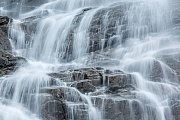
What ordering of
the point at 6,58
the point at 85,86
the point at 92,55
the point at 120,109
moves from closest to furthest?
the point at 120,109 < the point at 85,86 < the point at 6,58 < the point at 92,55

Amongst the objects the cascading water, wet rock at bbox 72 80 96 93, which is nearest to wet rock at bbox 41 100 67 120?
the cascading water

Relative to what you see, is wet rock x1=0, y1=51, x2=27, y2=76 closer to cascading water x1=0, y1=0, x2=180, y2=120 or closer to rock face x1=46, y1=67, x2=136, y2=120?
cascading water x1=0, y1=0, x2=180, y2=120

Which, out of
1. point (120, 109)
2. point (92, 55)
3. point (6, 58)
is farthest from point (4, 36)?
point (120, 109)

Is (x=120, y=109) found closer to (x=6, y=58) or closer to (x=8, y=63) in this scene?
(x=8, y=63)

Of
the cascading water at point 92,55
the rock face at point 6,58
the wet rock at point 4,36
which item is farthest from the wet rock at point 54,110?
the wet rock at point 4,36

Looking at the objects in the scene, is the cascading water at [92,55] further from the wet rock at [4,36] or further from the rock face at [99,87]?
the wet rock at [4,36]

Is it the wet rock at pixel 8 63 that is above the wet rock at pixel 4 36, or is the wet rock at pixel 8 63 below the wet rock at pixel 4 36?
below

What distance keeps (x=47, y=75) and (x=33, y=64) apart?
12.4 feet

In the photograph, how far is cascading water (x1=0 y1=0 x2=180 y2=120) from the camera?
12.4 m

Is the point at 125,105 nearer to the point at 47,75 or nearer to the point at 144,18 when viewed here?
the point at 47,75

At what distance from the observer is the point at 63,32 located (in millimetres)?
20031

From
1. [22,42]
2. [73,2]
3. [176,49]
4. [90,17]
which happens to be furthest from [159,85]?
[73,2]

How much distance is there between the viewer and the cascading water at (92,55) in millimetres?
12359

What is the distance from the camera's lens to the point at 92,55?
17812 millimetres
